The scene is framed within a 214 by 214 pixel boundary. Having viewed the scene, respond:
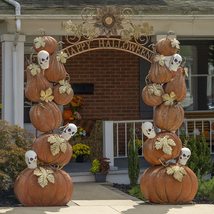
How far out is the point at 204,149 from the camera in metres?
14.8

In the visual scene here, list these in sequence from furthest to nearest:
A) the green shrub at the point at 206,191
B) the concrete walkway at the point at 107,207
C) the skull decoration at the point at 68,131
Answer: the green shrub at the point at 206,191 → the skull decoration at the point at 68,131 → the concrete walkway at the point at 107,207

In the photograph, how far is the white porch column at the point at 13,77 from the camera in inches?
559

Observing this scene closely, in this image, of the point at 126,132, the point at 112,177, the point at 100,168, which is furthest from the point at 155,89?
the point at 126,132

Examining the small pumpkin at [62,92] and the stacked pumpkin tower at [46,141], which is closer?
the stacked pumpkin tower at [46,141]

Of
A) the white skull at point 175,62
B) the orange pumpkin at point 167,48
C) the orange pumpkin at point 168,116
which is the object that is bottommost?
the orange pumpkin at point 168,116

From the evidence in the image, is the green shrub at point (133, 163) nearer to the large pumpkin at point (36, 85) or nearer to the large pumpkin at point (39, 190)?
the large pumpkin at point (39, 190)

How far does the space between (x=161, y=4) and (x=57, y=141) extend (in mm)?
4547

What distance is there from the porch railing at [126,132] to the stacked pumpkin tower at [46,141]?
337cm

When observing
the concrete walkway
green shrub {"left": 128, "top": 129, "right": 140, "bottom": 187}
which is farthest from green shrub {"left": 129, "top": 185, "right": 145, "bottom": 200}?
green shrub {"left": 128, "top": 129, "right": 140, "bottom": 187}

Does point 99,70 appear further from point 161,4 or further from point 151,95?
point 151,95

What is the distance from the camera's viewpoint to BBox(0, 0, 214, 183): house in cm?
1413

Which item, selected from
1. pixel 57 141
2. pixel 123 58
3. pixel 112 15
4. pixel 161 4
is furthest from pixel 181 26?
pixel 57 141

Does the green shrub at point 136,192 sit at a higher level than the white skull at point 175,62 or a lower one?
lower

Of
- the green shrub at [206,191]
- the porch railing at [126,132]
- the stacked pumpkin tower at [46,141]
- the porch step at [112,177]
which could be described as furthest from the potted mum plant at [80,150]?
the stacked pumpkin tower at [46,141]
